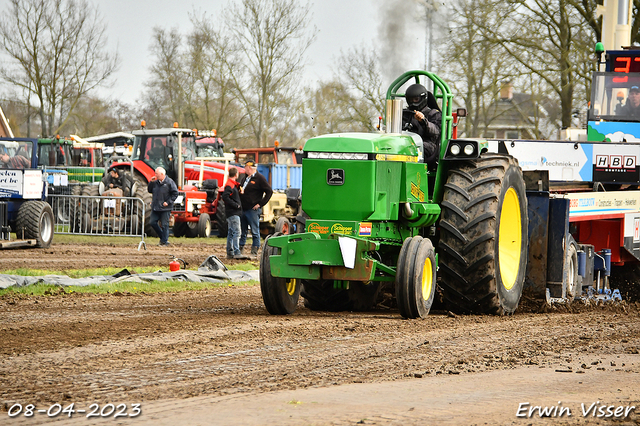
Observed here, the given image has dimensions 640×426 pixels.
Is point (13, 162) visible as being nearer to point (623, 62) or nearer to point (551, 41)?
point (623, 62)

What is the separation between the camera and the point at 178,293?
11219 mm

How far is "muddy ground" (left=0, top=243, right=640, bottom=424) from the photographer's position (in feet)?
16.2

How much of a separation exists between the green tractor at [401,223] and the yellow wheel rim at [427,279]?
0.01m

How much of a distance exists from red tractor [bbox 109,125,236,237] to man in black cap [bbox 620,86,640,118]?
10959 mm

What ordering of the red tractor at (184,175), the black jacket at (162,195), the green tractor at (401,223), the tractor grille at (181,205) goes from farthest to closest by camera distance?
the red tractor at (184,175) < the tractor grille at (181,205) < the black jacket at (162,195) < the green tractor at (401,223)

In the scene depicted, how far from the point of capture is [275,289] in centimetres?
813

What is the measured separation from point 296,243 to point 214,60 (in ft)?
112

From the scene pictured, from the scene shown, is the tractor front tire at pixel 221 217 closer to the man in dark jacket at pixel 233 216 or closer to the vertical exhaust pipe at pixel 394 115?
the man in dark jacket at pixel 233 216

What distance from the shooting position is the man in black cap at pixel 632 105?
1495 centimetres

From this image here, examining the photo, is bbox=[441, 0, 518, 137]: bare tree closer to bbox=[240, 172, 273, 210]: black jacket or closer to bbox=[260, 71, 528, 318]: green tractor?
bbox=[240, 172, 273, 210]: black jacket

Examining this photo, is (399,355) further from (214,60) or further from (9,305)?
(214,60)

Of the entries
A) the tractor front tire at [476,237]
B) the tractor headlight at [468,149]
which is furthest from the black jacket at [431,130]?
the tractor headlight at [468,149]

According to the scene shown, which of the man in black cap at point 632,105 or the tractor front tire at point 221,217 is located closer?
the man in black cap at point 632,105


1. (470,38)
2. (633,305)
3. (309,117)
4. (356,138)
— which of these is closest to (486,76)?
(470,38)
